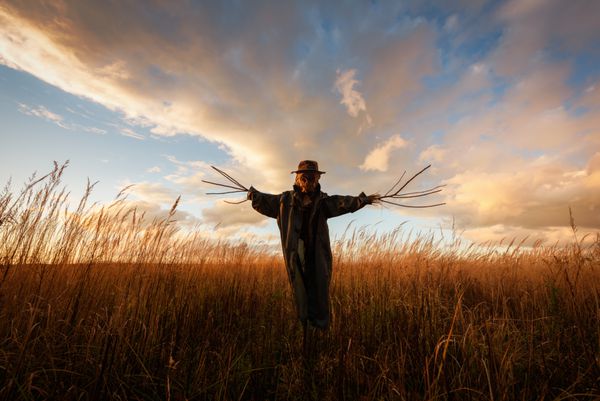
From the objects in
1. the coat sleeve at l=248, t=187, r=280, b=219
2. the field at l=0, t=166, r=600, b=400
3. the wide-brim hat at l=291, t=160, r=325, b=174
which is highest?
the wide-brim hat at l=291, t=160, r=325, b=174

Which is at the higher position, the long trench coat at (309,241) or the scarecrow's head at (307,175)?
the scarecrow's head at (307,175)

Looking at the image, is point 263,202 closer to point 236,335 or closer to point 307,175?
point 307,175

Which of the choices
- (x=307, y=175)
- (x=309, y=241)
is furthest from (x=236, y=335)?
(x=307, y=175)

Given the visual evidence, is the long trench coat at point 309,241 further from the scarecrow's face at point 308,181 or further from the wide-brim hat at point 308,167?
the wide-brim hat at point 308,167

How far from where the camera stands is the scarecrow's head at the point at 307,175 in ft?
11.6

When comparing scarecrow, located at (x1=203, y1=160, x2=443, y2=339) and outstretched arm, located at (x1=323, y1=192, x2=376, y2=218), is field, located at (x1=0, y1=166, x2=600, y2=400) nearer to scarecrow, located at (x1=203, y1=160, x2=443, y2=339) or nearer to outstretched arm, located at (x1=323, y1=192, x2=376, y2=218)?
scarecrow, located at (x1=203, y1=160, x2=443, y2=339)

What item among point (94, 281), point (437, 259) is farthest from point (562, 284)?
point (94, 281)

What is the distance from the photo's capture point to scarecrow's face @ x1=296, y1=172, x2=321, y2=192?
11.6 feet

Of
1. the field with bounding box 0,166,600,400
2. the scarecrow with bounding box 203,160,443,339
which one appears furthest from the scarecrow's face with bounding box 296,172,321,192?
the field with bounding box 0,166,600,400

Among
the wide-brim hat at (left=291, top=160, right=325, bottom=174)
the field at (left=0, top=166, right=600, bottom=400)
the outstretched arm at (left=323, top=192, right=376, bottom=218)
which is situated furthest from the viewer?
the wide-brim hat at (left=291, top=160, right=325, bottom=174)

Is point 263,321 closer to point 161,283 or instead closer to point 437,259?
point 161,283

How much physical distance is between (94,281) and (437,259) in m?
6.27

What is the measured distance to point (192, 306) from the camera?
3609 millimetres

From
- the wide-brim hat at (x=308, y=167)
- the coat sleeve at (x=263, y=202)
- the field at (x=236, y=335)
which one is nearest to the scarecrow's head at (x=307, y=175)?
the wide-brim hat at (x=308, y=167)
